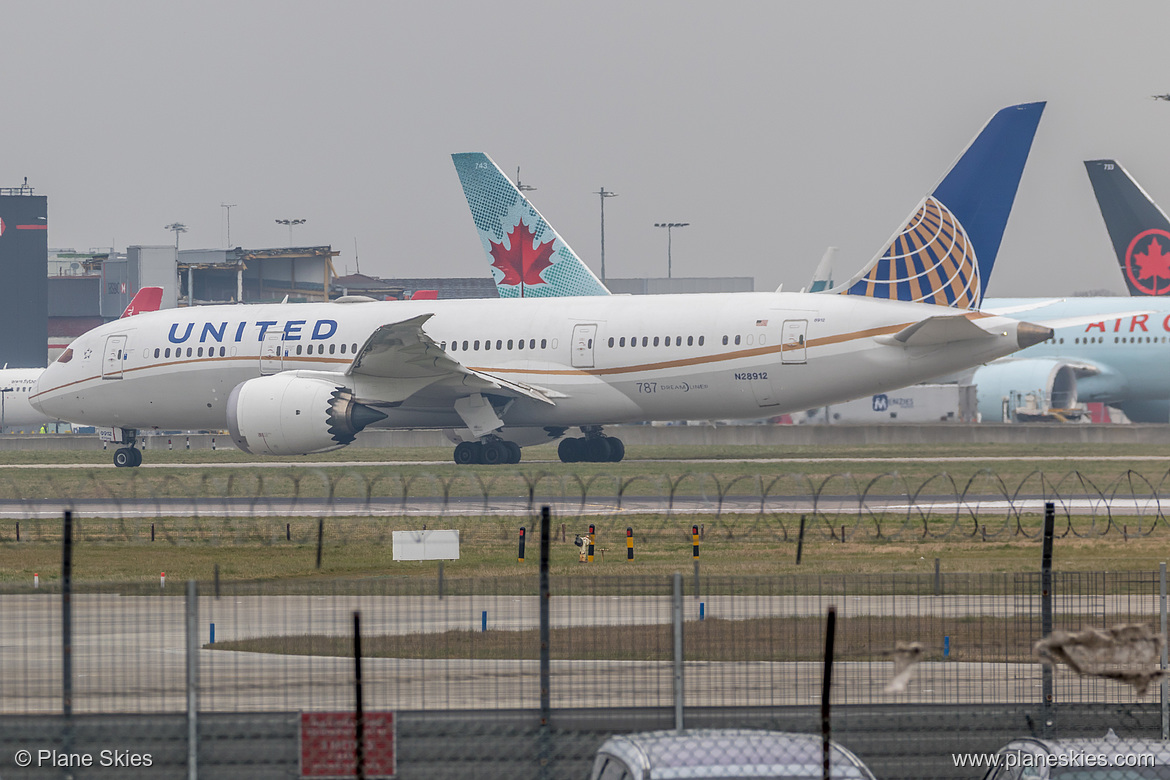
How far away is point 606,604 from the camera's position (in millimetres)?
16469

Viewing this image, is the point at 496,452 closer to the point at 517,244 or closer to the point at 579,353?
the point at 579,353

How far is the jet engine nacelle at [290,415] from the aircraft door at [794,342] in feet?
38.2

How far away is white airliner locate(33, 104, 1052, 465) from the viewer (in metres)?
37.4

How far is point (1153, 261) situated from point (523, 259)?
35276mm

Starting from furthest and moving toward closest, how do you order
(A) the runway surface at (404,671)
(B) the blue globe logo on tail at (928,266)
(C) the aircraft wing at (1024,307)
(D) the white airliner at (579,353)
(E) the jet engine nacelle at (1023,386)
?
(C) the aircraft wing at (1024,307) < (E) the jet engine nacelle at (1023,386) < (B) the blue globe logo on tail at (928,266) < (D) the white airliner at (579,353) < (A) the runway surface at (404,671)

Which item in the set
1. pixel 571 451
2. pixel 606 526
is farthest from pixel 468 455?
pixel 606 526

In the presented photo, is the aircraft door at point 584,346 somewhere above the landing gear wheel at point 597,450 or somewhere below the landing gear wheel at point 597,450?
above

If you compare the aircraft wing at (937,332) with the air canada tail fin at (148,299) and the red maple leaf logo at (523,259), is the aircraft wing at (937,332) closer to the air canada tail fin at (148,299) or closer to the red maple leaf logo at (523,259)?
the red maple leaf logo at (523,259)

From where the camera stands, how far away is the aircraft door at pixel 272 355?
140ft

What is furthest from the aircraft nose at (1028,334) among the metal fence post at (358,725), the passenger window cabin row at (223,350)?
the metal fence post at (358,725)

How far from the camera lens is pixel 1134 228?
71.4m

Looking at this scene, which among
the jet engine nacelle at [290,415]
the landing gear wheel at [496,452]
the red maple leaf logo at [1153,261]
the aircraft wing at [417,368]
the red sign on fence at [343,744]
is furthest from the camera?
the red maple leaf logo at [1153,261]

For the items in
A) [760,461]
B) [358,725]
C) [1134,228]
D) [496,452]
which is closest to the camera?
[358,725]

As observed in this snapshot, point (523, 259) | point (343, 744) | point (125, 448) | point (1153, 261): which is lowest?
point (343, 744)
